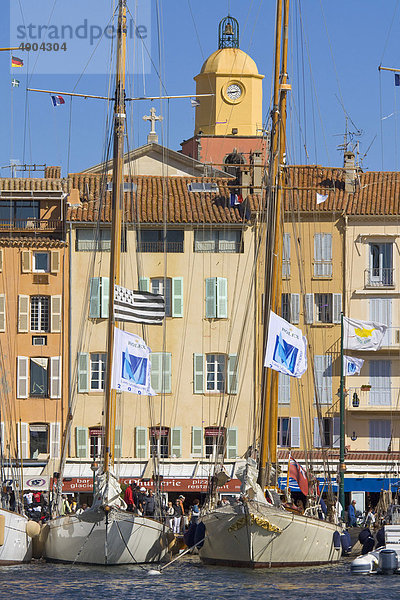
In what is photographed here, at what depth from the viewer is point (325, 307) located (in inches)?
2731

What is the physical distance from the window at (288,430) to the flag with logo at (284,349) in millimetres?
23716

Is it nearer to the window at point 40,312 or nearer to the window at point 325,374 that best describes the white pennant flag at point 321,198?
the window at point 325,374

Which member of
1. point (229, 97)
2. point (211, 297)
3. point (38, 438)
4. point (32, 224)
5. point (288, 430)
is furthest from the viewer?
point (229, 97)

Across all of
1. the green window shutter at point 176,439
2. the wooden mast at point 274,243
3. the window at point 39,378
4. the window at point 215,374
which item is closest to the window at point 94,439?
the window at point 39,378

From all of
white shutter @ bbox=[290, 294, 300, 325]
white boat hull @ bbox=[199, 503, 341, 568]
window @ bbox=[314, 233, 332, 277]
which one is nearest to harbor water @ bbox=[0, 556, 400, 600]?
white boat hull @ bbox=[199, 503, 341, 568]

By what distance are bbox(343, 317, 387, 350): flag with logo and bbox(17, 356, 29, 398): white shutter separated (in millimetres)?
14268

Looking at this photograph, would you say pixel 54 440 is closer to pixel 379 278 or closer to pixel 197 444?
pixel 197 444

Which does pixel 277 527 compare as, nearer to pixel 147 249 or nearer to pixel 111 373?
pixel 111 373

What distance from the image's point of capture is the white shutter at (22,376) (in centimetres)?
6750

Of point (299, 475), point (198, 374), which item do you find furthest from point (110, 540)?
point (198, 374)

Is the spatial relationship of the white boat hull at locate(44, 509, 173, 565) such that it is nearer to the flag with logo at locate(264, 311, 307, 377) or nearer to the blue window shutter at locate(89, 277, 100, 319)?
the flag with logo at locate(264, 311, 307, 377)

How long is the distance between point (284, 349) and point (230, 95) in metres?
50.2

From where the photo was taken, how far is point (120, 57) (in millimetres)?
47625

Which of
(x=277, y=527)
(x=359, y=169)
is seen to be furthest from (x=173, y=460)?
(x=277, y=527)
